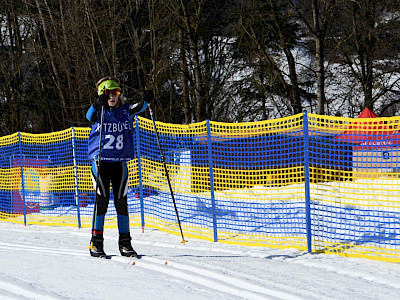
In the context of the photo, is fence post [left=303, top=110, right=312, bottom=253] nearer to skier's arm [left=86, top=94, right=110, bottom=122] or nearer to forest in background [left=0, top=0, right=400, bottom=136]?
skier's arm [left=86, top=94, right=110, bottom=122]

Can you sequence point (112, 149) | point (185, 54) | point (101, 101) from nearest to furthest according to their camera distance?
point (101, 101) < point (112, 149) < point (185, 54)

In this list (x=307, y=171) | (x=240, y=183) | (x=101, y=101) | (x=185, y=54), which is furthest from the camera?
(x=185, y=54)

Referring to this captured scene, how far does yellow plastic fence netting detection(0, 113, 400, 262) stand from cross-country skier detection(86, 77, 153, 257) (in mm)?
1809

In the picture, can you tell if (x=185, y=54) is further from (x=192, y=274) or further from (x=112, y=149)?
(x=192, y=274)

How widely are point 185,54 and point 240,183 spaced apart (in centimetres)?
1410

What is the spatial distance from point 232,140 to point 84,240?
9.49 feet

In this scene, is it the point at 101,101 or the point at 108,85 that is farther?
the point at 108,85

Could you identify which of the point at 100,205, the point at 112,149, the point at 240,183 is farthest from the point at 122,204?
the point at 240,183

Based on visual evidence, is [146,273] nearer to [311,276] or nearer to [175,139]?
[311,276]

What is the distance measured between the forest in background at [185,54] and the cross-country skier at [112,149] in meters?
11.1

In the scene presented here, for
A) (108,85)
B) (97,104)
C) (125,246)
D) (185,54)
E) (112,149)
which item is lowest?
(125,246)

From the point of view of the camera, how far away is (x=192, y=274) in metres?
5.57

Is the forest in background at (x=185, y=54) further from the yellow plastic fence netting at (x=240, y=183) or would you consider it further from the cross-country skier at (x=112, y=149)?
the cross-country skier at (x=112, y=149)

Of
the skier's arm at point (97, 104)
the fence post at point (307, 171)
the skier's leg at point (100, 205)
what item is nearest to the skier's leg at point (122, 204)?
the skier's leg at point (100, 205)
